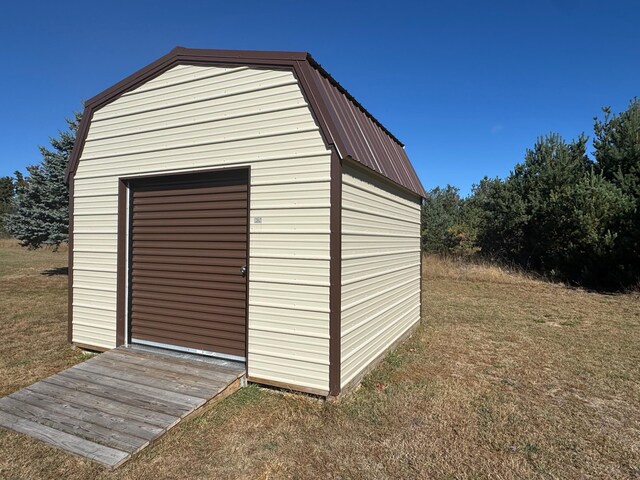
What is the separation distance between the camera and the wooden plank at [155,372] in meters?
3.69

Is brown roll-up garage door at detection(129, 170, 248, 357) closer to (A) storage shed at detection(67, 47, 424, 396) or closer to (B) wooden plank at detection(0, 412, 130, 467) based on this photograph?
(A) storage shed at detection(67, 47, 424, 396)

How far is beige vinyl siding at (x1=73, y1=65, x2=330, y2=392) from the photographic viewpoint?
3.68 metres

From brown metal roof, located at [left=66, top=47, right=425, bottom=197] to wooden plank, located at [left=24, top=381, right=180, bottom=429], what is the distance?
2734 millimetres

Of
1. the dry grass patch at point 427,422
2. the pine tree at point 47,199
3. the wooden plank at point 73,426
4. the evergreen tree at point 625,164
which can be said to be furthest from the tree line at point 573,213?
the pine tree at point 47,199

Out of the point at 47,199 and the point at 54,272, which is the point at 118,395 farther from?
the point at 54,272

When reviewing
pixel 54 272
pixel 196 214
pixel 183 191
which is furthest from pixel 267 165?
pixel 54 272

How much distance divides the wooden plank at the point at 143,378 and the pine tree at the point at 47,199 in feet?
33.7

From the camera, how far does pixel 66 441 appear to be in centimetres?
286

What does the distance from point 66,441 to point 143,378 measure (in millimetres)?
1016

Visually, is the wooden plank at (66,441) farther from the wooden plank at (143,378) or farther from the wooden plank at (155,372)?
the wooden plank at (155,372)

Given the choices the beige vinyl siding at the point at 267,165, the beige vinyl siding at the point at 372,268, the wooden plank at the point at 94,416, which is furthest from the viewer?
the beige vinyl siding at the point at 372,268

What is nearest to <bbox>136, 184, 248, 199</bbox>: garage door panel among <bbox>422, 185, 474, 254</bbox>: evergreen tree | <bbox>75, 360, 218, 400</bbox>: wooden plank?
<bbox>75, 360, 218, 400</bbox>: wooden plank

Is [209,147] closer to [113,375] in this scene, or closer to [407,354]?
[113,375]

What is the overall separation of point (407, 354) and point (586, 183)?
35.5 feet
